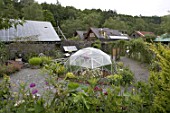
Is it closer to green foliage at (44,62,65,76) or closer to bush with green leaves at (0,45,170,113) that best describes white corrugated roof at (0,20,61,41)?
green foliage at (44,62,65,76)

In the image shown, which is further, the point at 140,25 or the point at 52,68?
the point at 140,25

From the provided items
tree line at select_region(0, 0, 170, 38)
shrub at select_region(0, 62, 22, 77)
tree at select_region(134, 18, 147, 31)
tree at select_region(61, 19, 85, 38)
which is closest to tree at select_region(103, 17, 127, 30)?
tree line at select_region(0, 0, 170, 38)

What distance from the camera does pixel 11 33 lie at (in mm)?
16703


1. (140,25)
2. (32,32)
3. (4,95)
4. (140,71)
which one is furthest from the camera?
(140,25)

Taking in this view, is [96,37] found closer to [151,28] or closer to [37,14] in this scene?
[37,14]

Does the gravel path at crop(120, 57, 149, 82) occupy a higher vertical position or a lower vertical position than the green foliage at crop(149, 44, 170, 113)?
lower

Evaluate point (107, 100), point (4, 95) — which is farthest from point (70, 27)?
point (107, 100)

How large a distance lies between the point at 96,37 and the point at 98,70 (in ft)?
72.3

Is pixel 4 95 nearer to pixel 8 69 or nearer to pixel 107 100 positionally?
pixel 107 100

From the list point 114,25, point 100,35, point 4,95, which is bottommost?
point 4,95

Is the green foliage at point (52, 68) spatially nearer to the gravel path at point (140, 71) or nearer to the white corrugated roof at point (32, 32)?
the gravel path at point (140, 71)

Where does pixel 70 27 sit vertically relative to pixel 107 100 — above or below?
above

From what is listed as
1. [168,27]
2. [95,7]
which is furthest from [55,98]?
[95,7]

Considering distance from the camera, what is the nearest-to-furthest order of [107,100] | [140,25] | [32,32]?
[107,100]
[32,32]
[140,25]
